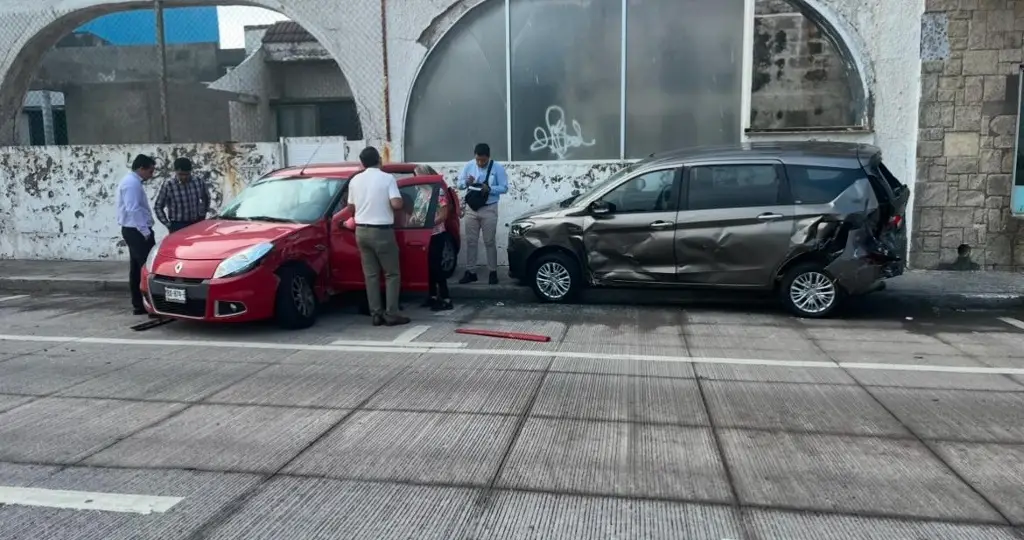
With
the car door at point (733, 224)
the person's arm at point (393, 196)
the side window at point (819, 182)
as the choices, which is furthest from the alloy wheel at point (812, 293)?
the person's arm at point (393, 196)

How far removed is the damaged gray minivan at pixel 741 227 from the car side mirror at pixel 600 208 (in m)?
0.01

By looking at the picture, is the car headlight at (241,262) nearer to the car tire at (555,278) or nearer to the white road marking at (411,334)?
the white road marking at (411,334)

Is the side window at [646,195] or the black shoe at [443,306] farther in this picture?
the black shoe at [443,306]

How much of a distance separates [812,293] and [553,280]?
2.89 metres

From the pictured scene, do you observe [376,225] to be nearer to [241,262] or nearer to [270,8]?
[241,262]

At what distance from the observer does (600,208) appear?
8.98 meters

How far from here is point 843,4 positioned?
35.7ft

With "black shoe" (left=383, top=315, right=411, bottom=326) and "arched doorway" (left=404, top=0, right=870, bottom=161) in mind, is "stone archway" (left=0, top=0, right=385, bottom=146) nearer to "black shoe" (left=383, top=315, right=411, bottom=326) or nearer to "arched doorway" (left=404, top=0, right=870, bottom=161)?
"arched doorway" (left=404, top=0, right=870, bottom=161)

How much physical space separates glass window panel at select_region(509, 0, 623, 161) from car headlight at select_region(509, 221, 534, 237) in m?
2.91

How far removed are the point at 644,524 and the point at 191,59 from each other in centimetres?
2064

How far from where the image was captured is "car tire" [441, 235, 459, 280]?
9117mm

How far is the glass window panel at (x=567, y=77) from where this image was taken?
11.7 metres

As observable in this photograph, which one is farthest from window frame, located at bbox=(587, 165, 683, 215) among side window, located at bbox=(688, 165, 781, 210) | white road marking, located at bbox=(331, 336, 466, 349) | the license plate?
the license plate

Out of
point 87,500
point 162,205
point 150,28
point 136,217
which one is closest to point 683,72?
point 162,205
